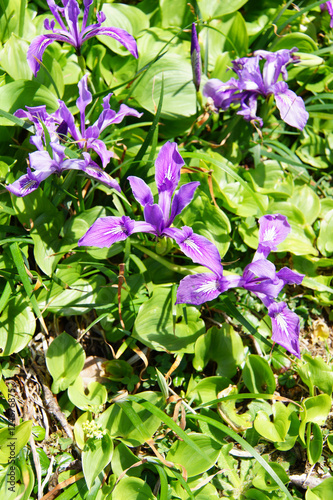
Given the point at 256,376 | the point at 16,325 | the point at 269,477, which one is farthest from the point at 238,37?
the point at 269,477

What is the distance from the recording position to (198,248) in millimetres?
1608

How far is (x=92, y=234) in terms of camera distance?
1.54 metres

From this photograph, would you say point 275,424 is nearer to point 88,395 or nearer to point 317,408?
point 317,408

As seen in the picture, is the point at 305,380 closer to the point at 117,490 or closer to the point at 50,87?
the point at 117,490

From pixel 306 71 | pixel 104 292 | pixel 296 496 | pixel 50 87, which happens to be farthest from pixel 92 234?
pixel 306 71

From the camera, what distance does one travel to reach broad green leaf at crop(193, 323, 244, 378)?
194cm

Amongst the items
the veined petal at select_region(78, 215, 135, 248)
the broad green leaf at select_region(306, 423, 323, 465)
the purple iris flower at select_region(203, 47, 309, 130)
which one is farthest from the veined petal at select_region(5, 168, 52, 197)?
the broad green leaf at select_region(306, 423, 323, 465)

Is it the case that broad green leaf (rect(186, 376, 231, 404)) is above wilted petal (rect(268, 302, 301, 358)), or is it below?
below

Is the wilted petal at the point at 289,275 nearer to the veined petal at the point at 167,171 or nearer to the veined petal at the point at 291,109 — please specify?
the veined petal at the point at 167,171

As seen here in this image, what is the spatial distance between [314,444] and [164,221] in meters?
1.30

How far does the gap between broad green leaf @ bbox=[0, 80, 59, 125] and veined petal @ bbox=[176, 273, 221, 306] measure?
113cm

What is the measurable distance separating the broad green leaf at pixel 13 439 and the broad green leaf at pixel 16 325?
312 millimetres

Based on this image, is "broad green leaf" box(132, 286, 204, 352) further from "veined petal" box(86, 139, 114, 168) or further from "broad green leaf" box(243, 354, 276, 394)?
"veined petal" box(86, 139, 114, 168)

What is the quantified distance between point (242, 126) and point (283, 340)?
1313 mm
